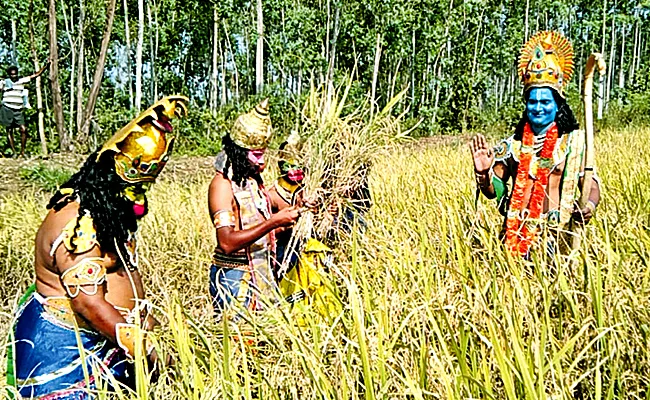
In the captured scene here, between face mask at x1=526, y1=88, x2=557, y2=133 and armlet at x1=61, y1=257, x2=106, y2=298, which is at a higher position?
face mask at x1=526, y1=88, x2=557, y2=133

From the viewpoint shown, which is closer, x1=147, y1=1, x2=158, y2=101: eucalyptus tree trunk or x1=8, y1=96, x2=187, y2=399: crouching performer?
x1=8, y1=96, x2=187, y2=399: crouching performer

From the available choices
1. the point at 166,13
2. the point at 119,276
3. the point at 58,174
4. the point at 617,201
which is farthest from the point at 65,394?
the point at 166,13

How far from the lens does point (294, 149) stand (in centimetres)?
224

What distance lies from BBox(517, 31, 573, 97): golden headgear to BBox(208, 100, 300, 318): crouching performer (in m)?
1.00

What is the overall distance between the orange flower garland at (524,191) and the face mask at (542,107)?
0.04 meters

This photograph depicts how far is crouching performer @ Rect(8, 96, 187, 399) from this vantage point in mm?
1557

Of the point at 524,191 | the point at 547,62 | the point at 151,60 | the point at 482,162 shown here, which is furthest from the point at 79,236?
the point at 151,60

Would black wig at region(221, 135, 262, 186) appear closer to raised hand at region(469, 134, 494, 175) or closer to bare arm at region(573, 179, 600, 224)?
raised hand at region(469, 134, 494, 175)

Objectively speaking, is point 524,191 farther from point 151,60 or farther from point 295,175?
point 151,60

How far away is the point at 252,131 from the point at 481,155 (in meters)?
0.87

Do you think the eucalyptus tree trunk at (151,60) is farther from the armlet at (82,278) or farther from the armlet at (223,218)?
the armlet at (82,278)

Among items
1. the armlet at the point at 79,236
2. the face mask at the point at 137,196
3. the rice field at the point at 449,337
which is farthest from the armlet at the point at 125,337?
the face mask at the point at 137,196

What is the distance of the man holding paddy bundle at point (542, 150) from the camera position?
2.09 m

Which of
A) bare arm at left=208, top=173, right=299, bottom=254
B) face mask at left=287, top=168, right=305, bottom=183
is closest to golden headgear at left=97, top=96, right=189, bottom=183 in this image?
bare arm at left=208, top=173, right=299, bottom=254
